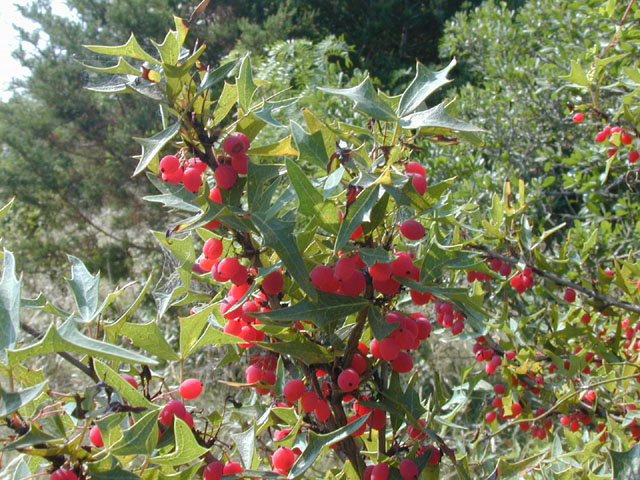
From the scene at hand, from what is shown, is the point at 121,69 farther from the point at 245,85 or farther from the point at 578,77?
the point at 578,77

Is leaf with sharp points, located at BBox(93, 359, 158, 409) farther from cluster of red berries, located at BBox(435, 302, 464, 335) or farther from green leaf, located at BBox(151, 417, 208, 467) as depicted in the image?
cluster of red berries, located at BBox(435, 302, 464, 335)

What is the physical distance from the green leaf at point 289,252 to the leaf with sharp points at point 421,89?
Result: 0.24 m

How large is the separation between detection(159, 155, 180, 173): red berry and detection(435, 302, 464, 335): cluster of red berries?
75 cm

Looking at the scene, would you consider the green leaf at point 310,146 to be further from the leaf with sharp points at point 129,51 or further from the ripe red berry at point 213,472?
the ripe red berry at point 213,472

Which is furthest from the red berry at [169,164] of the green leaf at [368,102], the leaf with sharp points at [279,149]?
the green leaf at [368,102]

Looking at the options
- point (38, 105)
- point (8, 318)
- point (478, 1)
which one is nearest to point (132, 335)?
point (8, 318)

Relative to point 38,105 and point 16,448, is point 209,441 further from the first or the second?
point 38,105

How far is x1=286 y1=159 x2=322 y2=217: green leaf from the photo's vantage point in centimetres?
63

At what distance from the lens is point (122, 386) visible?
1.98ft

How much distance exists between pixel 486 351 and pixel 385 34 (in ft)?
30.4

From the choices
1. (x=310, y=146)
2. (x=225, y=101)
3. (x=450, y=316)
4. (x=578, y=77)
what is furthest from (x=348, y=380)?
(x=578, y=77)

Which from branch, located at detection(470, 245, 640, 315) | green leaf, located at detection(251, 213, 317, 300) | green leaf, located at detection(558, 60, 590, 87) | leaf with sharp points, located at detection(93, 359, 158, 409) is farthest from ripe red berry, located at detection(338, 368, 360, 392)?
green leaf, located at detection(558, 60, 590, 87)

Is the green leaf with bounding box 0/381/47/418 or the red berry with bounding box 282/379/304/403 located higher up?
the green leaf with bounding box 0/381/47/418

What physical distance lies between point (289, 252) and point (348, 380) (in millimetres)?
207
